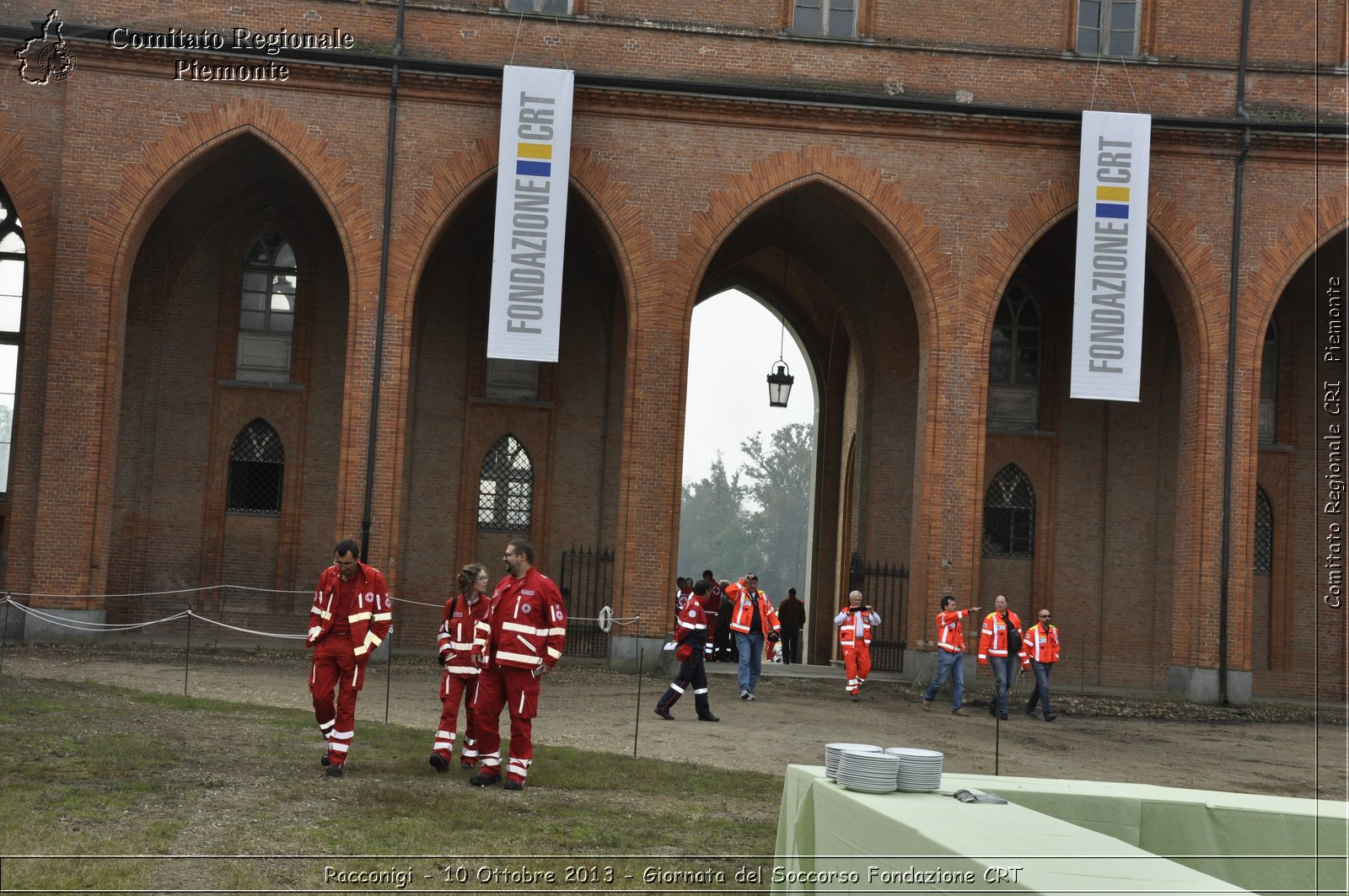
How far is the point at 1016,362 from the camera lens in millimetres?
26422

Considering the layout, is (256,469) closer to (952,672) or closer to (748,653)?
(748,653)

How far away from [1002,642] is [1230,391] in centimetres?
694

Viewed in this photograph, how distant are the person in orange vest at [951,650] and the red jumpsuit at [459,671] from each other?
9212mm

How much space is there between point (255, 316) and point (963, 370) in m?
12.8

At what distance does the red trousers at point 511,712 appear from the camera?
10.3m

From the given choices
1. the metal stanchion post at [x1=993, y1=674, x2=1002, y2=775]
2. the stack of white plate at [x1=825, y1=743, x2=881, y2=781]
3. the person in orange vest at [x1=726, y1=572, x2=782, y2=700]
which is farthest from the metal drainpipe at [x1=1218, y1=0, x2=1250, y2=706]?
the stack of white plate at [x1=825, y1=743, x2=881, y2=781]

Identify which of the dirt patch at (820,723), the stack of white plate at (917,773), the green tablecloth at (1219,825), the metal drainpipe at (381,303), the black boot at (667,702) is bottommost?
the dirt patch at (820,723)

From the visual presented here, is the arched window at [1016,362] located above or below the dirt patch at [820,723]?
above

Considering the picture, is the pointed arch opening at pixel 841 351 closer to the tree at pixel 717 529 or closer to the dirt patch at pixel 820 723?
the dirt patch at pixel 820 723

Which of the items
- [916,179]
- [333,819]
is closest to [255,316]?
[916,179]

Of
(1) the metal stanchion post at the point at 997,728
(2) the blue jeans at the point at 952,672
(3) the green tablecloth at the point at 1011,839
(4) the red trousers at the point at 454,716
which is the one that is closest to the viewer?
(3) the green tablecloth at the point at 1011,839

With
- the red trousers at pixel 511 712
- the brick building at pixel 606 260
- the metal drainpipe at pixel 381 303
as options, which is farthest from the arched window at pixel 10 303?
the red trousers at pixel 511 712

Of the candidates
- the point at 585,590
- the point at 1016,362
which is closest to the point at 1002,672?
the point at 585,590

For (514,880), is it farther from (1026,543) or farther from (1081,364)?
(1026,543)
